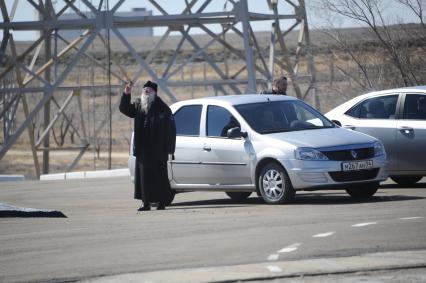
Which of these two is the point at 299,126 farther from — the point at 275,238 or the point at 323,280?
the point at 323,280

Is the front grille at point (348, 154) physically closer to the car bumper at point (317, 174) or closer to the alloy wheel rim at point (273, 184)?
the car bumper at point (317, 174)

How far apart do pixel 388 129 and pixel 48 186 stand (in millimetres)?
9361

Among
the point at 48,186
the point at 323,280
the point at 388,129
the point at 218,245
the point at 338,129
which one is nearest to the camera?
the point at 323,280

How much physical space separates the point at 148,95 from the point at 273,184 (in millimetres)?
2180

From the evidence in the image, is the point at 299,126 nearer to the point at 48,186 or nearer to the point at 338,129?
the point at 338,129

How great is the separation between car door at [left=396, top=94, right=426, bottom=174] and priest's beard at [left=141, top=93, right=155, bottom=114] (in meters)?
3.78

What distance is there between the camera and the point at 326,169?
16.2 metres

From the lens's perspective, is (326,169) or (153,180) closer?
(326,169)

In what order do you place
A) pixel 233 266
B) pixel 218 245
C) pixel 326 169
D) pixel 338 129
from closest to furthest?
1. pixel 233 266
2. pixel 218 245
3. pixel 326 169
4. pixel 338 129

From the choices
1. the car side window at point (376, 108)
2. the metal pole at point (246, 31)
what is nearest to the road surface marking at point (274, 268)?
the car side window at point (376, 108)

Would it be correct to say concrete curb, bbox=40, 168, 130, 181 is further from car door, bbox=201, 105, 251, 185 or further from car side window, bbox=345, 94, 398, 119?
car door, bbox=201, 105, 251, 185

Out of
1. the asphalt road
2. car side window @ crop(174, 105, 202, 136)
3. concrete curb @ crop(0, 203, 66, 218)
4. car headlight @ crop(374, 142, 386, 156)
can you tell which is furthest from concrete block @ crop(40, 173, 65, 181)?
car headlight @ crop(374, 142, 386, 156)

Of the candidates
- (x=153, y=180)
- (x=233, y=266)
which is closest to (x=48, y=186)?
(x=153, y=180)

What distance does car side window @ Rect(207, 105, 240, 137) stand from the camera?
17.5m
